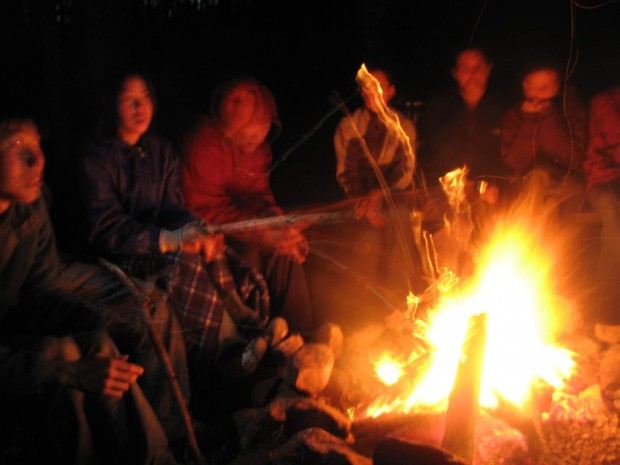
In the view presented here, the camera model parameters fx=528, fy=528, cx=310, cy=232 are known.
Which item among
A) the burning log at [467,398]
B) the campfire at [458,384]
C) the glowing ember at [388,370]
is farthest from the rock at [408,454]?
the glowing ember at [388,370]

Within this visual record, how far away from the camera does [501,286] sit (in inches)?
148

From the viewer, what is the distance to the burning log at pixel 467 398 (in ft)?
9.68

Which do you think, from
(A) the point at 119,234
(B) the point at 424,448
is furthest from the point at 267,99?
(B) the point at 424,448

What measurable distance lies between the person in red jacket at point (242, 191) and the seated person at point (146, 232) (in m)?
0.45

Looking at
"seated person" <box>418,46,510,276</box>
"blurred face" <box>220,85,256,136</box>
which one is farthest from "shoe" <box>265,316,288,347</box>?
"seated person" <box>418,46,510,276</box>

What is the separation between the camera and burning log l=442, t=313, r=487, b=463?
295cm

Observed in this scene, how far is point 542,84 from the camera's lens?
5.29m

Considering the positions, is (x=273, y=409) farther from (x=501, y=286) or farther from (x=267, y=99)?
(x=267, y=99)

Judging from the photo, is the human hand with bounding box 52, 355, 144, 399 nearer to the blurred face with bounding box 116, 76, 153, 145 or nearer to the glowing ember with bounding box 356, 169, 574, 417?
the glowing ember with bounding box 356, 169, 574, 417

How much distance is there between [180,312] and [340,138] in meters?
2.63

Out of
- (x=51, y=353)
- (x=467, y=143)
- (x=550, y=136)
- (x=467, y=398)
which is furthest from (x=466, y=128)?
(x=51, y=353)

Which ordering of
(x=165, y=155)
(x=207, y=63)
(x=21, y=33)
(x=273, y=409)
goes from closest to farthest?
(x=273, y=409) → (x=165, y=155) → (x=21, y=33) → (x=207, y=63)

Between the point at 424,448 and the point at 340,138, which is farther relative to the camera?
the point at 340,138

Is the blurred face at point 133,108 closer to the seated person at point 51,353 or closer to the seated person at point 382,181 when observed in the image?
the seated person at point 51,353
